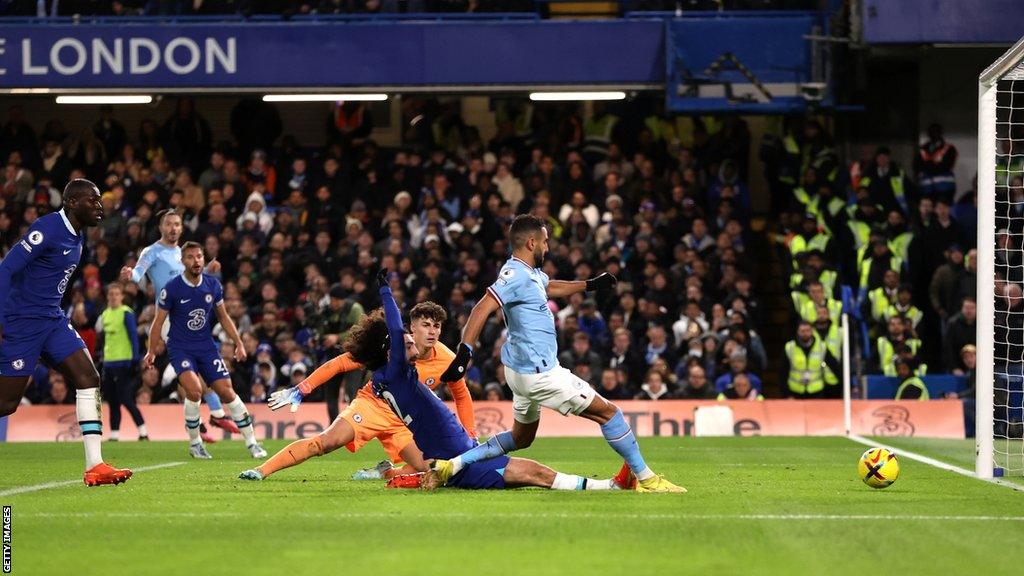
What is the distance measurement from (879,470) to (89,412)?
6.03 meters

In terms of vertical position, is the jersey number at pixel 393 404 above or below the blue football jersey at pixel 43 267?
below

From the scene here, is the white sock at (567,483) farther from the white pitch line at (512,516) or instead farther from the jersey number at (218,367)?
the jersey number at (218,367)

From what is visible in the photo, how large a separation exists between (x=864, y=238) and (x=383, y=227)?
774cm

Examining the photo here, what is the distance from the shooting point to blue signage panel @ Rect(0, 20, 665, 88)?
2386 centimetres

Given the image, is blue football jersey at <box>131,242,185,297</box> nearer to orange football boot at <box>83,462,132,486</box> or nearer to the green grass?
the green grass

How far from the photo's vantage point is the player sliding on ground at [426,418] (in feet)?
35.1

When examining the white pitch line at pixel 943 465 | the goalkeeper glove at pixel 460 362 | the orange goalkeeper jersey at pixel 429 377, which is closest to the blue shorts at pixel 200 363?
the orange goalkeeper jersey at pixel 429 377

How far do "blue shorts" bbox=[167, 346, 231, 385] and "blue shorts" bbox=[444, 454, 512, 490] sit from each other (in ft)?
17.6

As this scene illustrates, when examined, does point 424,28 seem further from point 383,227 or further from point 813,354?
point 813,354

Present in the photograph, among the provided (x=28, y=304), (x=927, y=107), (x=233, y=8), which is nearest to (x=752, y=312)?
(x=927, y=107)

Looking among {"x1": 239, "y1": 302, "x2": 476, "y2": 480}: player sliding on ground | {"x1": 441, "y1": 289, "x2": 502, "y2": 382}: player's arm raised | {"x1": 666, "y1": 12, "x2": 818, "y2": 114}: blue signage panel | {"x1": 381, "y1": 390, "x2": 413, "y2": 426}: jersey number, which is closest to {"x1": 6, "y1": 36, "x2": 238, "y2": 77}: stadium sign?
{"x1": 666, "y1": 12, "x2": 818, "y2": 114}: blue signage panel

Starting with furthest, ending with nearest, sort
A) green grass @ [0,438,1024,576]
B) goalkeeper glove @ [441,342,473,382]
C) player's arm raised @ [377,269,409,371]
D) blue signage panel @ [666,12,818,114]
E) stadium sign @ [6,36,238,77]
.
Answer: stadium sign @ [6,36,238,77] → blue signage panel @ [666,12,818,114] → player's arm raised @ [377,269,409,371] → goalkeeper glove @ [441,342,473,382] → green grass @ [0,438,1024,576]

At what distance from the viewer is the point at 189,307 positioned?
15.4 m

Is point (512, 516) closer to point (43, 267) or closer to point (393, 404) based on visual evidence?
point (393, 404)
